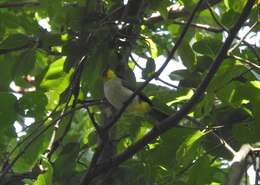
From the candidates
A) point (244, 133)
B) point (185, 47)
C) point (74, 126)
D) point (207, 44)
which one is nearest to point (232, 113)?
point (244, 133)

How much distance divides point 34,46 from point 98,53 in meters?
0.35

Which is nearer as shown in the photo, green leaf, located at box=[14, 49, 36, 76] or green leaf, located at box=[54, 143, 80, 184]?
green leaf, located at box=[54, 143, 80, 184]

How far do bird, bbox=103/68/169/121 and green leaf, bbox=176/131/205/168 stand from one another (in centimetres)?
42

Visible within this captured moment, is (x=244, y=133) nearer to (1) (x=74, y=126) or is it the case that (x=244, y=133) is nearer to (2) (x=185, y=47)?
(2) (x=185, y=47)

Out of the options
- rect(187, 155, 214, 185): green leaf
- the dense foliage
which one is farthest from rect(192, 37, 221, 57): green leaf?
rect(187, 155, 214, 185): green leaf

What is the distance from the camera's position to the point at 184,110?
2.38m

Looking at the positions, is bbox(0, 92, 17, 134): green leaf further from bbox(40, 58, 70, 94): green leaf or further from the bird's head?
the bird's head

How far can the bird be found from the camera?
3171 mm

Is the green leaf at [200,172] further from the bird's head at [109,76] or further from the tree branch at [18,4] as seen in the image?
the tree branch at [18,4]

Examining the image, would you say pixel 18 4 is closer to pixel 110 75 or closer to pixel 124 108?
pixel 110 75

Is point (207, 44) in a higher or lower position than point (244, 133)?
higher

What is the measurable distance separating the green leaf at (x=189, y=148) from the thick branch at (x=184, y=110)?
115 millimetres

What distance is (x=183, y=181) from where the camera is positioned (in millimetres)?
2959

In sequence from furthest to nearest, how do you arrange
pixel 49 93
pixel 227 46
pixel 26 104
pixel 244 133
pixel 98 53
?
1. pixel 49 93
2. pixel 26 104
3. pixel 98 53
4. pixel 244 133
5. pixel 227 46
